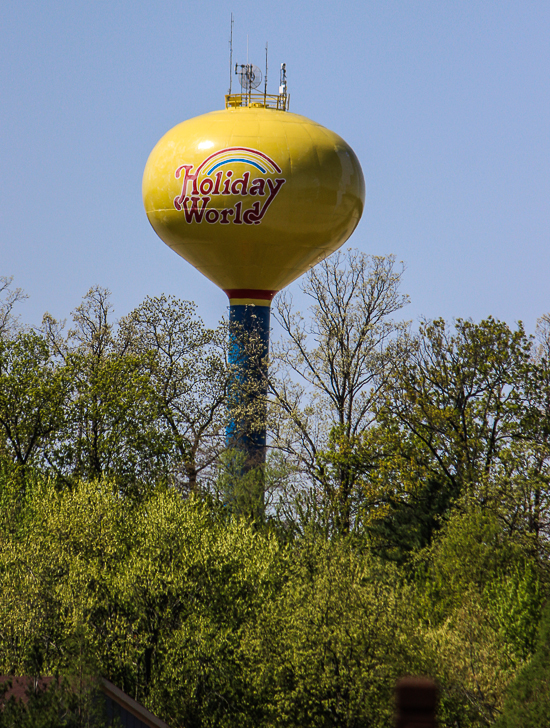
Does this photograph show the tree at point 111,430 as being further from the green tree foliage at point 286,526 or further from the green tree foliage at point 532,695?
the green tree foliage at point 532,695

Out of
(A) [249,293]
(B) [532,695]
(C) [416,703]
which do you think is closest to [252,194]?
(A) [249,293]

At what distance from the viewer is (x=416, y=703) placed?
4453mm

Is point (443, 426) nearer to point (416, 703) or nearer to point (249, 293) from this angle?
point (249, 293)

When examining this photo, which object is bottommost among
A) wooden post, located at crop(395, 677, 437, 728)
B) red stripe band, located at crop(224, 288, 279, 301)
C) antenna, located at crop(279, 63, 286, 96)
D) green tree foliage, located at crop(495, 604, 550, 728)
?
green tree foliage, located at crop(495, 604, 550, 728)

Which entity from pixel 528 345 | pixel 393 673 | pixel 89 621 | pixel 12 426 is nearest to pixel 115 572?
pixel 89 621

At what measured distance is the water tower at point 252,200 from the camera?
30172 millimetres

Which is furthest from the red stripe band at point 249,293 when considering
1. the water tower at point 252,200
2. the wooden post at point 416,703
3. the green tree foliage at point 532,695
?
the wooden post at point 416,703

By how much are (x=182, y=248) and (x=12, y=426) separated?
828cm

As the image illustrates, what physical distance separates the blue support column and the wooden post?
28125 mm

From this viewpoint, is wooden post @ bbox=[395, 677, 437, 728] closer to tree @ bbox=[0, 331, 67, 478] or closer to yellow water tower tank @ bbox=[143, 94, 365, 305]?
yellow water tower tank @ bbox=[143, 94, 365, 305]

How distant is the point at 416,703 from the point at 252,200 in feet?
86.7

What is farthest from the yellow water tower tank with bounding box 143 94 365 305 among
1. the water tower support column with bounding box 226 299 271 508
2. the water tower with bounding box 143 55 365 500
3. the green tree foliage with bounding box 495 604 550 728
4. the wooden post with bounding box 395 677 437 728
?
the wooden post with bounding box 395 677 437 728

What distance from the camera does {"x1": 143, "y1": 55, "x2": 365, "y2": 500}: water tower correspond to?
1188 inches

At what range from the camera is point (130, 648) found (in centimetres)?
2116
